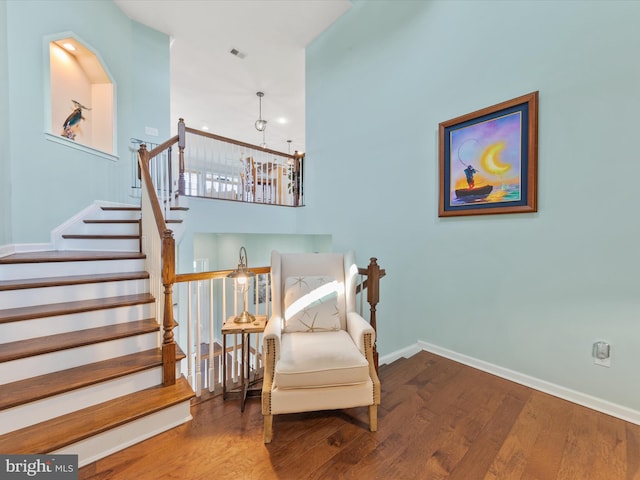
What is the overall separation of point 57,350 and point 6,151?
7.90ft

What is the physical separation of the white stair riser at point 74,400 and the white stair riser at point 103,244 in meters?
1.66

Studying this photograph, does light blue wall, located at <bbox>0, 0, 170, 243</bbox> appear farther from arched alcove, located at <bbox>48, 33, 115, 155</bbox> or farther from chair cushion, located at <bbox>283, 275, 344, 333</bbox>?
chair cushion, located at <bbox>283, 275, 344, 333</bbox>

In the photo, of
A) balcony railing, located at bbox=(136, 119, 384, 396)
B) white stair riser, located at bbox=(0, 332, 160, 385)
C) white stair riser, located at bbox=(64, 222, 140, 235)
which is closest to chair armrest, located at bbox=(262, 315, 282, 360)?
balcony railing, located at bbox=(136, 119, 384, 396)

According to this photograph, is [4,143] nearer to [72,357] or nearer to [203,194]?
[203,194]

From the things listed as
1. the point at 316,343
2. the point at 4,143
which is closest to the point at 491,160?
the point at 316,343

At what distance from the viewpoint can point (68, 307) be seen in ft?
6.35

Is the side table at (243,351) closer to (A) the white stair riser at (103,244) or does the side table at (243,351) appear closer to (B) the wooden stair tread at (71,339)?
(B) the wooden stair tread at (71,339)

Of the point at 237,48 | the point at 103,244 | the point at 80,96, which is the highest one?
the point at 237,48

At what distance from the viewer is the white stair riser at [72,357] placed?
1571mm

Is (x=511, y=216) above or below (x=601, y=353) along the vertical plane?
above

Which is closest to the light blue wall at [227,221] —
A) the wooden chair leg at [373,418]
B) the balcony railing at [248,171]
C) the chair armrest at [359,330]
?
the balcony railing at [248,171]

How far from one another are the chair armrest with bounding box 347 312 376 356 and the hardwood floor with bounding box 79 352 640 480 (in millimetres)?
469

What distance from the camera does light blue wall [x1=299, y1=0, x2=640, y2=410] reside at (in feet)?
5.84

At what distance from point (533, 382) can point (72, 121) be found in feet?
18.9
